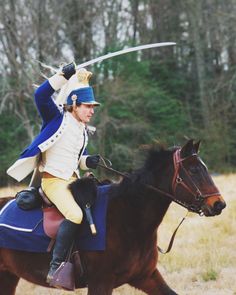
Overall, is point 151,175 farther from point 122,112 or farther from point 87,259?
point 122,112

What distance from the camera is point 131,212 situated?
4758 millimetres

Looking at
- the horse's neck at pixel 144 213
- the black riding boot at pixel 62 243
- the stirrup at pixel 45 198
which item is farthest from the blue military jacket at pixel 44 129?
the horse's neck at pixel 144 213

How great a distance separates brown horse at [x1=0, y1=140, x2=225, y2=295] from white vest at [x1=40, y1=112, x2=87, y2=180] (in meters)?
0.46

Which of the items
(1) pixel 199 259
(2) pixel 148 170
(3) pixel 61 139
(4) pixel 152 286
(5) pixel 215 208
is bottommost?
(1) pixel 199 259

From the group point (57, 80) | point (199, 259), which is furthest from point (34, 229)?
point (199, 259)

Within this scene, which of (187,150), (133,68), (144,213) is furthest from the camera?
(133,68)

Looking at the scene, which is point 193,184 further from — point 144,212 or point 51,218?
point 51,218

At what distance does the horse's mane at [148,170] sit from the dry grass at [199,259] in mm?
2164

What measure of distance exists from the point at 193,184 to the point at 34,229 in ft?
4.83

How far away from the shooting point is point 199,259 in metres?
7.77

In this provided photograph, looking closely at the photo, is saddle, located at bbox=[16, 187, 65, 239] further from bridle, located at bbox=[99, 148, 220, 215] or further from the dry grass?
the dry grass

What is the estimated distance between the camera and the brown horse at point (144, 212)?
4.54 m

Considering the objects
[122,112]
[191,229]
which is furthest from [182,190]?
[122,112]

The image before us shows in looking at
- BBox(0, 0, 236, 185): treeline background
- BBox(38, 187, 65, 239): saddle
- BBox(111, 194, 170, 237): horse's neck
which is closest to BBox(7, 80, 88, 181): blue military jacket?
BBox(38, 187, 65, 239): saddle
